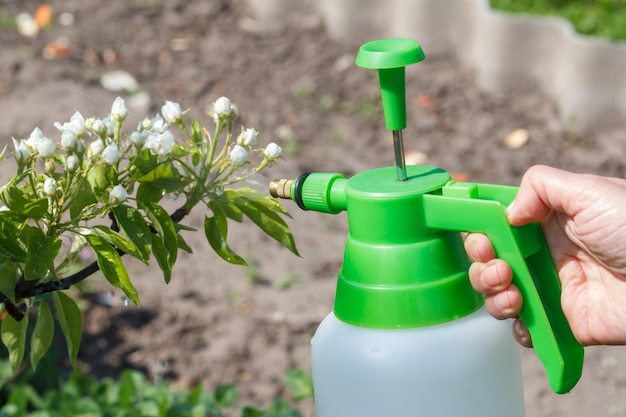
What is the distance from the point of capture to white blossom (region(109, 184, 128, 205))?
113 centimetres

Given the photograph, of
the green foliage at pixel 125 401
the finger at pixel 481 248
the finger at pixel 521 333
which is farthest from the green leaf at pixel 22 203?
the green foliage at pixel 125 401

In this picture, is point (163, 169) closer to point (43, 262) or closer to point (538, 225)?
point (43, 262)

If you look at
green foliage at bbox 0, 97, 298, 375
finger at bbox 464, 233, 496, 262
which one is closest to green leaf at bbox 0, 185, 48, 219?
green foliage at bbox 0, 97, 298, 375

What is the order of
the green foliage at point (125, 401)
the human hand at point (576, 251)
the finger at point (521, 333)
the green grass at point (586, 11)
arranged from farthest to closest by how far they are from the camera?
1. the green grass at point (586, 11)
2. the green foliage at point (125, 401)
3. the finger at point (521, 333)
4. the human hand at point (576, 251)

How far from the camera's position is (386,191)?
1.21 m

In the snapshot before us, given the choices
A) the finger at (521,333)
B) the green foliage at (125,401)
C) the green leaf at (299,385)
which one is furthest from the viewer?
the green leaf at (299,385)

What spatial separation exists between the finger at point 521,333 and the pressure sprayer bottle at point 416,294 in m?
0.03

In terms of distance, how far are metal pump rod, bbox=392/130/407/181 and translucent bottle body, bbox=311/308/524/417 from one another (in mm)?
206

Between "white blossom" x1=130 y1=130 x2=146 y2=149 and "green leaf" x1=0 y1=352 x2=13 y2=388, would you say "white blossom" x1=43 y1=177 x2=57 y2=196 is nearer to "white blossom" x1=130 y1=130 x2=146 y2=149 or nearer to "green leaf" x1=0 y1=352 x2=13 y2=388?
"white blossom" x1=130 y1=130 x2=146 y2=149

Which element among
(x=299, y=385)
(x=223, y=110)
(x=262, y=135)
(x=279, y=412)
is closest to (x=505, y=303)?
(x=223, y=110)

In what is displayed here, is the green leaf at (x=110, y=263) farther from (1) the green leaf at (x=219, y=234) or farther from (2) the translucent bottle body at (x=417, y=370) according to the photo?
(2) the translucent bottle body at (x=417, y=370)

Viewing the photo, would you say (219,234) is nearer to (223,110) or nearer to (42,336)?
(223,110)

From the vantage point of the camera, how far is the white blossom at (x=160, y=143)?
1.14 m

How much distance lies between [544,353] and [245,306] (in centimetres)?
228
